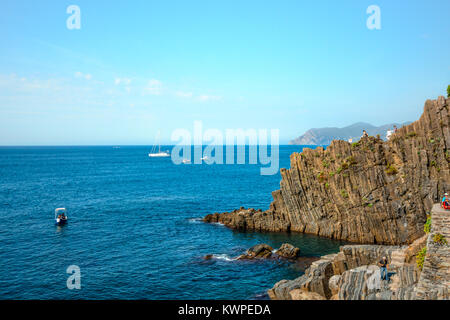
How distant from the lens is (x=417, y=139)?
5306 cm

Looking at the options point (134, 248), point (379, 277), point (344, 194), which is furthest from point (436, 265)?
point (134, 248)

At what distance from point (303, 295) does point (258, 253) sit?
58.2 feet

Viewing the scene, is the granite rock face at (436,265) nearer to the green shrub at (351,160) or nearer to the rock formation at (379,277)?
the rock formation at (379,277)

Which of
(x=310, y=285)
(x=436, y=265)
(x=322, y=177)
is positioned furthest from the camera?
(x=322, y=177)

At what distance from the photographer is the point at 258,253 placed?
4850 cm

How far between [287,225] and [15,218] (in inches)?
2292

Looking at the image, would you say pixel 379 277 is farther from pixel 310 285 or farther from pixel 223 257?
pixel 223 257

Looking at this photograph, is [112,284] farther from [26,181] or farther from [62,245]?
[26,181]

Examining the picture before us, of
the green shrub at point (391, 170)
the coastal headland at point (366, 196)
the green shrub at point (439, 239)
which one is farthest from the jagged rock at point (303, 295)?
the green shrub at point (391, 170)

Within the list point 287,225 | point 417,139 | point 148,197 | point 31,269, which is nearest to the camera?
point 31,269

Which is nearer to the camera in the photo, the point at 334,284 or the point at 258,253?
the point at 334,284

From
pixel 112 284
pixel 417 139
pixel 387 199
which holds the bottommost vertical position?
pixel 112 284
